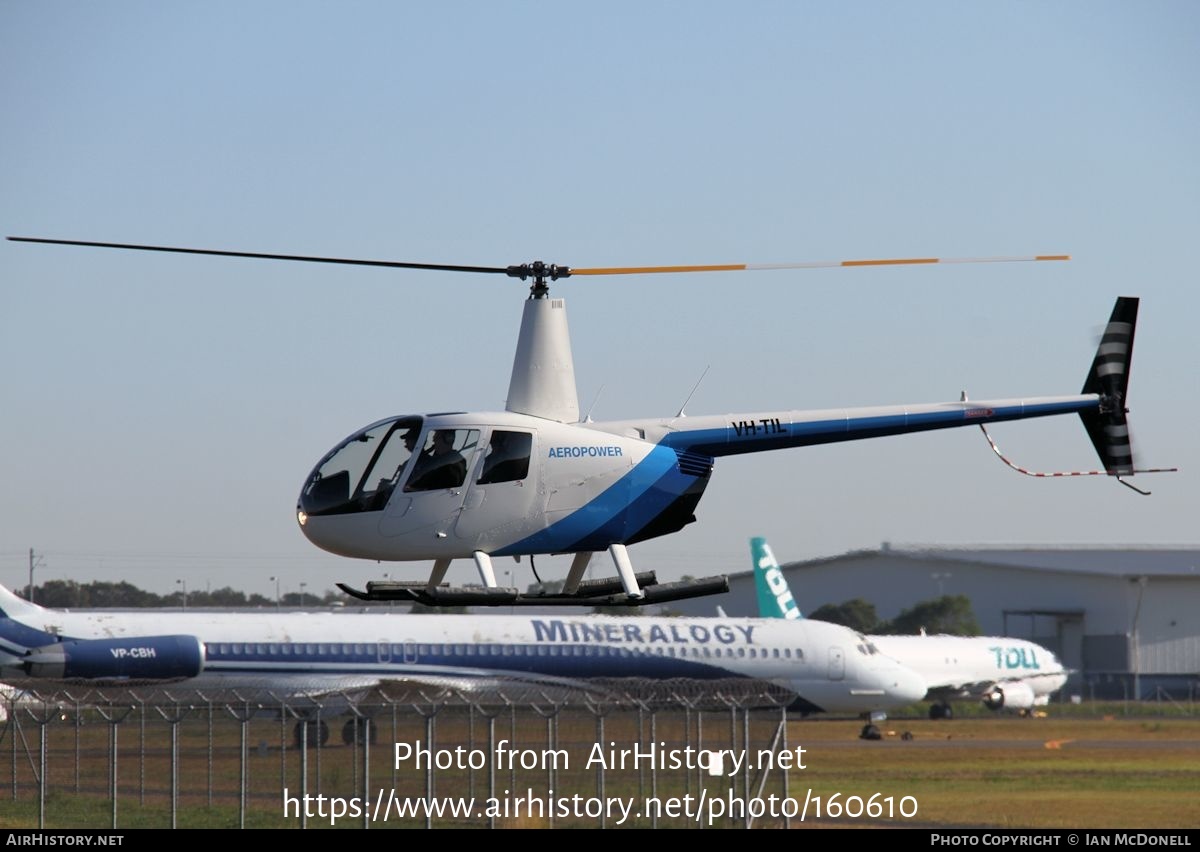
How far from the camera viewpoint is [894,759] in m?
47.0

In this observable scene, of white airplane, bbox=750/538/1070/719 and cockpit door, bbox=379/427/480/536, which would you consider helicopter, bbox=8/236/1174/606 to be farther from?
white airplane, bbox=750/538/1070/719

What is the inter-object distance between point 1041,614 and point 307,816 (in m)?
79.7


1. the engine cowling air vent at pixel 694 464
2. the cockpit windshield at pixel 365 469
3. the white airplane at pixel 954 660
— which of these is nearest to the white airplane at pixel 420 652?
the white airplane at pixel 954 660

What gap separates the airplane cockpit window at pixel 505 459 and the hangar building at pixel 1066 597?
256 ft

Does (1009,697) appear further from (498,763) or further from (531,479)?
(531,479)

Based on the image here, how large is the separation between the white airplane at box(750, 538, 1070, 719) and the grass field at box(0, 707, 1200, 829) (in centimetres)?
2784

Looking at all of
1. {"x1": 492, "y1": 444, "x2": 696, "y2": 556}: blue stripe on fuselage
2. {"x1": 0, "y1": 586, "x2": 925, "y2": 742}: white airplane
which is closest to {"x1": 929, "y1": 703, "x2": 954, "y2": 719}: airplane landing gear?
{"x1": 0, "y1": 586, "x2": 925, "y2": 742}: white airplane

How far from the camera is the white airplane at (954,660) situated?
66688 millimetres

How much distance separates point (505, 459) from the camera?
1720cm

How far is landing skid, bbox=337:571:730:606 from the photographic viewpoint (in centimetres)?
1680

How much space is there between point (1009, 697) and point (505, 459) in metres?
55.6

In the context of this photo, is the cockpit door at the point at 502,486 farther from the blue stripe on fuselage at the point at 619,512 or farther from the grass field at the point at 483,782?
the grass field at the point at 483,782

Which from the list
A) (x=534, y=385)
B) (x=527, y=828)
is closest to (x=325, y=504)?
(x=534, y=385)
